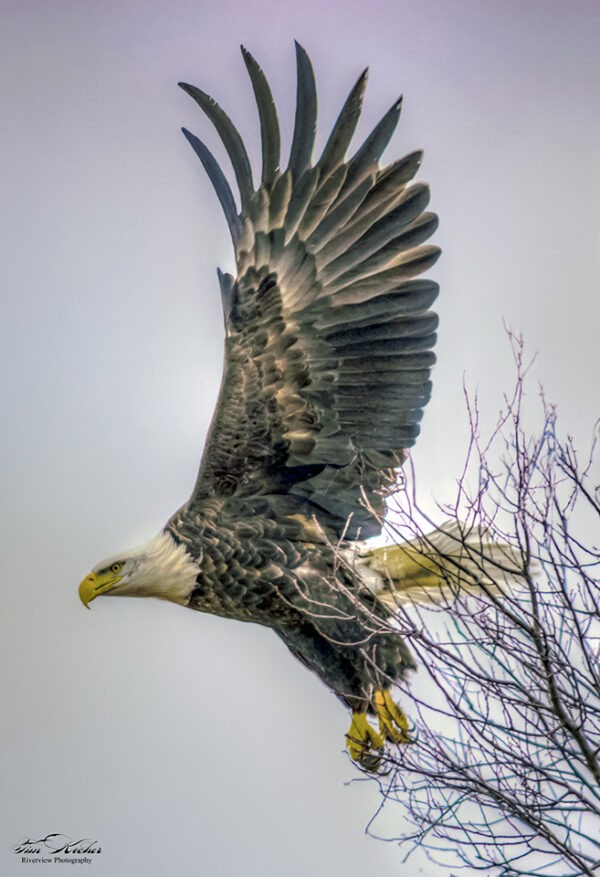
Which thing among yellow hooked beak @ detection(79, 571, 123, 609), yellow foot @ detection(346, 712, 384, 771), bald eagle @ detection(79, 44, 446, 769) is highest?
bald eagle @ detection(79, 44, 446, 769)

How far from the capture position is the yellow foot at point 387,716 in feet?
5.96

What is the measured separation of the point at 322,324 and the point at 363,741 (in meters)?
0.89

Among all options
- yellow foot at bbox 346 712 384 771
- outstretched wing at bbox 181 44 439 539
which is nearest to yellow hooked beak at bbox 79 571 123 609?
outstretched wing at bbox 181 44 439 539

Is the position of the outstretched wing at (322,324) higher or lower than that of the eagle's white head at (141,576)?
higher

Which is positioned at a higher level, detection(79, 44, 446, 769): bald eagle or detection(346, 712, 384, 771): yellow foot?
detection(79, 44, 446, 769): bald eagle

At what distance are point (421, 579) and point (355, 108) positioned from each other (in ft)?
3.30

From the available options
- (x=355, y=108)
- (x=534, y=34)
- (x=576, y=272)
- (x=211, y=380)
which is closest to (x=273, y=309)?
(x=211, y=380)

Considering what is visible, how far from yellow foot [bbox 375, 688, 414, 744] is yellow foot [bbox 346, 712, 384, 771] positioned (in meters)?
0.03

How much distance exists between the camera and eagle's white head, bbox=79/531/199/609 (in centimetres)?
186

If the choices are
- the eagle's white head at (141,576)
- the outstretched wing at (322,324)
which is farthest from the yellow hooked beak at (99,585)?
the outstretched wing at (322,324)

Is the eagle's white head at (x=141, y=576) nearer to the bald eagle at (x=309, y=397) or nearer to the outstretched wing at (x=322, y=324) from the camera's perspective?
the bald eagle at (x=309, y=397)

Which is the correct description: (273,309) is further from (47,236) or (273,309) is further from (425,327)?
(47,236)

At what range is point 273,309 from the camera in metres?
1.92

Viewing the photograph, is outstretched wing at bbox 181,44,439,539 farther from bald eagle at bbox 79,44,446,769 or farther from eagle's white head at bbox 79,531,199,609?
eagle's white head at bbox 79,531,199,609
